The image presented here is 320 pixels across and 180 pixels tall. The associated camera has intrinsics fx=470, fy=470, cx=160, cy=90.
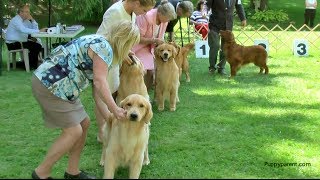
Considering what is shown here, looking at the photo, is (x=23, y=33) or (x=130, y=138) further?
(x=23, y=33)

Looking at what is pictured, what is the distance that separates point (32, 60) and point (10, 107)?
3819mm

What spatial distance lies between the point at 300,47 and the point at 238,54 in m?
3.37

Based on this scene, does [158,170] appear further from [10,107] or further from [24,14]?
[24,14]

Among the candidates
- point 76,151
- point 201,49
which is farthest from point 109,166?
point 201,49

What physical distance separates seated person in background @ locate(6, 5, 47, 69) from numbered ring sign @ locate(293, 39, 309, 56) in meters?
6.26

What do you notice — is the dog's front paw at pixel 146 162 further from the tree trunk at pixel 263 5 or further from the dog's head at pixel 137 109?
the tree trunk at pixel 263 5

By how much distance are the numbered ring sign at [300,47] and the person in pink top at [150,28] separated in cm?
653

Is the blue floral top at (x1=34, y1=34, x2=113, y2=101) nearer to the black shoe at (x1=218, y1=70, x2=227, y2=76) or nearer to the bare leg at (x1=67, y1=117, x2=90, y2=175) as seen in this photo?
the bare leg at (x1=67, y1=117, x2=90, y2=175)

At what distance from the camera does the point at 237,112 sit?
639cm

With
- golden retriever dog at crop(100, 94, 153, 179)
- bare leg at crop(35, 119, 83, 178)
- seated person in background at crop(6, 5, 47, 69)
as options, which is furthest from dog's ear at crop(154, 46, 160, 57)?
seated person in background at crop(6, 5, 47, 69)

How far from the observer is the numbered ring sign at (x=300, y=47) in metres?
11.8

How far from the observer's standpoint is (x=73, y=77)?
10.8 ft

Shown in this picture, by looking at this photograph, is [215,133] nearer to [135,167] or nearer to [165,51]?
[165,51]

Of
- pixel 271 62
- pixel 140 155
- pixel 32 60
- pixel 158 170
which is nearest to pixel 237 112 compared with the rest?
pixel 158 170
